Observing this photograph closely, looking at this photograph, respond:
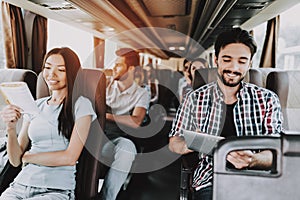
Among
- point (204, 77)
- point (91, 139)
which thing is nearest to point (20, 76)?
point (91, 139)

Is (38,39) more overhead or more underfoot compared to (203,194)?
more overhead

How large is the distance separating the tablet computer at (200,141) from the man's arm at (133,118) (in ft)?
2.63

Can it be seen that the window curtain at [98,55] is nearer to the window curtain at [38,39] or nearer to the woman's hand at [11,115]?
the window curtain at [38,39]

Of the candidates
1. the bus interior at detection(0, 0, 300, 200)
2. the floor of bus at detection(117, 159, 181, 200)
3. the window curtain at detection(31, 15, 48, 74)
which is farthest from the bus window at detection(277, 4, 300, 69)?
the window curtain at detection(31, 15, 48, 74)

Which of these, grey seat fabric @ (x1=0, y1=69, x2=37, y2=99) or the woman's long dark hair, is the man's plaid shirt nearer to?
the woman's long dark hair

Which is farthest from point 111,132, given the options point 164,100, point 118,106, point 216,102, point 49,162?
point 164,100

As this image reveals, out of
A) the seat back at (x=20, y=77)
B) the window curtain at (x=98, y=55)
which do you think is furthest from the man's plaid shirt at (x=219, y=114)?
the window curtain at (x=98, y=55)

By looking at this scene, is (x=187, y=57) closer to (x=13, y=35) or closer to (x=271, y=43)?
(x=271, y=43)

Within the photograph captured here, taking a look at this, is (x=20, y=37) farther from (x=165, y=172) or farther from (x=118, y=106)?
(x=165, y=172)

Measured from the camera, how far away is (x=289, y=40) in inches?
65.1

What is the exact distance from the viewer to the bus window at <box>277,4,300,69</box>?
5.03 feet

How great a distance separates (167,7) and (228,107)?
167 centimetres

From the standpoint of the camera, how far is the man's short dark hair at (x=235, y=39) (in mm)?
1155

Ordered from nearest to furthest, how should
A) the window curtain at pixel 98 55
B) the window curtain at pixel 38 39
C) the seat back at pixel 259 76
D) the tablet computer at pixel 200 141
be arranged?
the tablet computer at pixel 200 141 < the seat back at pixel 259 76 < the window curtain at pixel 38 39 < the window curtain at pixel 98 55
